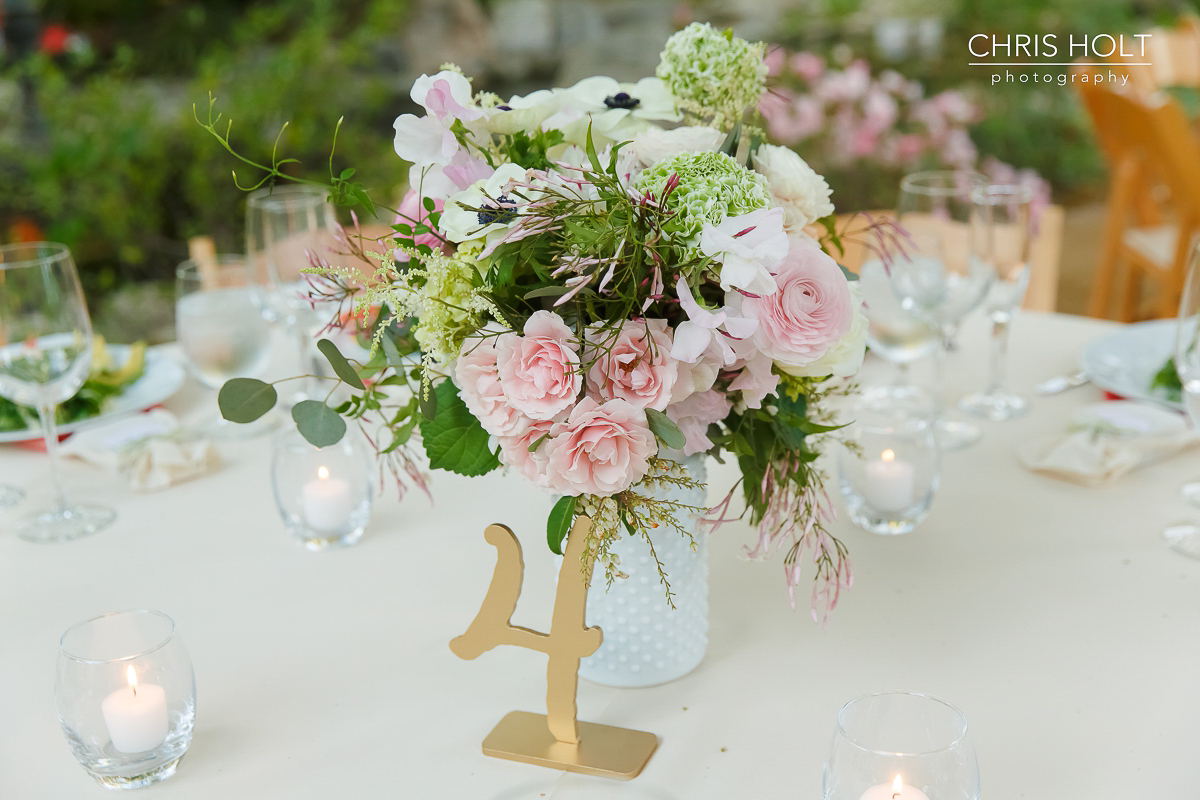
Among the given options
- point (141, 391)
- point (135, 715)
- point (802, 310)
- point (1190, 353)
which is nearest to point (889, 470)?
point (1190, 353)

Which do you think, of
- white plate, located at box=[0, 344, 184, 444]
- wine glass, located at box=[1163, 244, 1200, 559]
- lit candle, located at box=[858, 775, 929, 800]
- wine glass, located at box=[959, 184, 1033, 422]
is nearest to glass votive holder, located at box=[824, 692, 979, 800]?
lit candle, located at box=[858, 775, 929, 800]

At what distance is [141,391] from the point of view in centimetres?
139

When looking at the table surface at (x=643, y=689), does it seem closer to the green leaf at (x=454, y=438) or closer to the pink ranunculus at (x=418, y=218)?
the green leaf at (x=454, y=438)

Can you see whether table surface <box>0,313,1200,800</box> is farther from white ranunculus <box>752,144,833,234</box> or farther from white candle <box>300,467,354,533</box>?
white ranunculus <box>752,144,833,234</box>

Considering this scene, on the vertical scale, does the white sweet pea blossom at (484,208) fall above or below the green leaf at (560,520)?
above

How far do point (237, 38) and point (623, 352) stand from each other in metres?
4.33

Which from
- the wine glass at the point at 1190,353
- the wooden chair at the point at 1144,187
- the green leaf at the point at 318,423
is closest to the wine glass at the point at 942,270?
the wine glass at the point at 1190,353

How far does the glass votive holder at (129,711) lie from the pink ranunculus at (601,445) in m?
0.29

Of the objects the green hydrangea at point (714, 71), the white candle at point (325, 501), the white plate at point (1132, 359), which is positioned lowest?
the white candle at point (325, 501)

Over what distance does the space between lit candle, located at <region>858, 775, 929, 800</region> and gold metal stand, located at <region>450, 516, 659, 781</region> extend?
183 mm

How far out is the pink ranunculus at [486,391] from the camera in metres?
0.65

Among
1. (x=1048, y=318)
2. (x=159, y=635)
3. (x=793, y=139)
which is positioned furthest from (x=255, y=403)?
(x=793, y=139)

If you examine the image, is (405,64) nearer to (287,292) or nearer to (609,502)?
(287,292)

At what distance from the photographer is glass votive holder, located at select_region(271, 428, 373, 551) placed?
1.00 m
